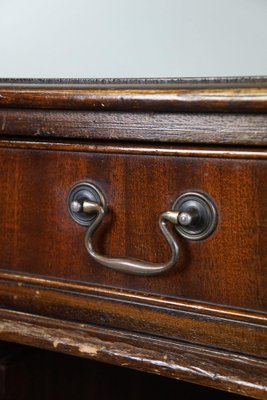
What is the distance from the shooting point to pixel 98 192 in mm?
459

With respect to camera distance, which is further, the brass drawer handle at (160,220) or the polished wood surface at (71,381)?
the polished wood surface at (71,381)

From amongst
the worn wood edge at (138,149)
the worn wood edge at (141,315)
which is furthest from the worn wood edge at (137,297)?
the worn wood edge at (138,149)

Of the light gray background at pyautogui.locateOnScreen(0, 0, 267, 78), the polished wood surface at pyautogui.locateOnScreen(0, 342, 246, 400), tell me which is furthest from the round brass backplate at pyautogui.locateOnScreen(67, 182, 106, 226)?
the light gray background at pyautogui.locateOnScreen(0, 0, 267, 78)

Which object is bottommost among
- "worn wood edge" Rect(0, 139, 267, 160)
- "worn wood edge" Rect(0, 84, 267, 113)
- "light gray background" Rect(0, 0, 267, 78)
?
"worn wood edge" Rect(0, 139, 267, 160)

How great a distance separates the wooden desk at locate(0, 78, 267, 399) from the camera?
16.0 inches

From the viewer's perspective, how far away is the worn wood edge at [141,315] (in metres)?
0.42

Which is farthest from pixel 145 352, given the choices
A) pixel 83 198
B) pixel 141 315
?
pixel 83 198

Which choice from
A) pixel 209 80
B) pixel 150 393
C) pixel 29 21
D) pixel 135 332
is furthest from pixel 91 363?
pixel 29 21

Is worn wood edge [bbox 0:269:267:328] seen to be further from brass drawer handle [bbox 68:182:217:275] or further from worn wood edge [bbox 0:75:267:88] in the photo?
worn wood edge [bbox 0:75:267:88]

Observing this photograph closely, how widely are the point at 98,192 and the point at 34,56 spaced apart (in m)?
0.59

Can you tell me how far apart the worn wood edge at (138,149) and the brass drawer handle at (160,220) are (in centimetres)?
3

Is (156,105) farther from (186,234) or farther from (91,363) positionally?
(91,363)

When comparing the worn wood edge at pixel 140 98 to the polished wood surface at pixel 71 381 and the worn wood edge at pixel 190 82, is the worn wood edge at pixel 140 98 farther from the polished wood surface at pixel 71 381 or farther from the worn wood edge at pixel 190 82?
the polished wood surface at pixel 71 381

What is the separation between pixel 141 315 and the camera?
459 millimetres
